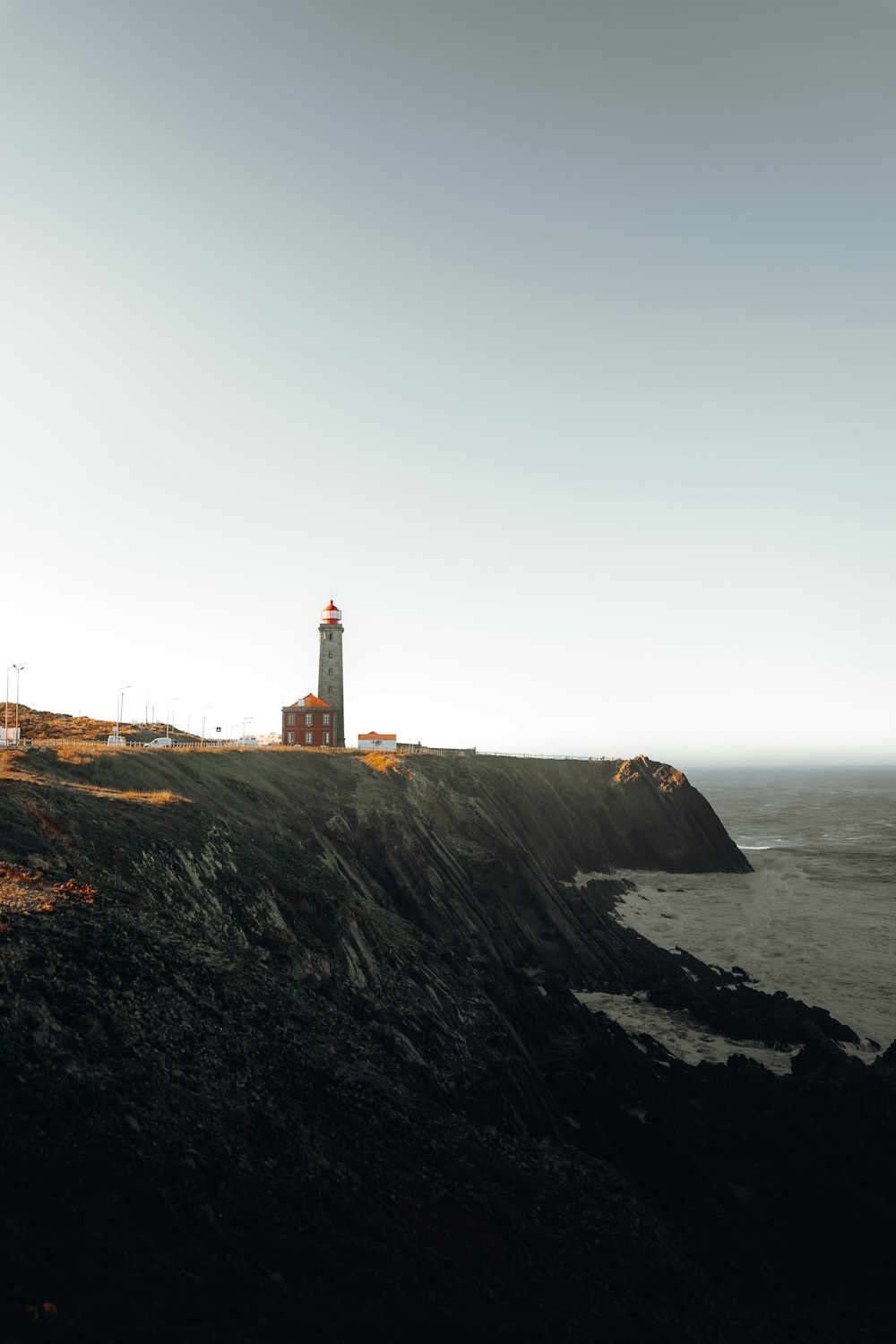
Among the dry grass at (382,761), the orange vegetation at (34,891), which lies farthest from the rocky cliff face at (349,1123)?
the dry grass at (382,761)

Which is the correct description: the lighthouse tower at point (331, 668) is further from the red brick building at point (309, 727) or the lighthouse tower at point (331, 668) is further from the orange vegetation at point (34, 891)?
the orange vegetation at point (34, 891)

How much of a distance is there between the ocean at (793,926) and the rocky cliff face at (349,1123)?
3371mm

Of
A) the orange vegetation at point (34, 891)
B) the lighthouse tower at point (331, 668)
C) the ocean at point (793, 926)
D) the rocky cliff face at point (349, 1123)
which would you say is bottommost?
the ocean at point (793, 926)

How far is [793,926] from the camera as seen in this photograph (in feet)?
173

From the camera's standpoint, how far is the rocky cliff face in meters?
10.8

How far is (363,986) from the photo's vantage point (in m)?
24.0

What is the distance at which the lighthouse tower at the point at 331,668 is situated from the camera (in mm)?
78875

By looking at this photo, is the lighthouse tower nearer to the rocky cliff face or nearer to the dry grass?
the dry grass

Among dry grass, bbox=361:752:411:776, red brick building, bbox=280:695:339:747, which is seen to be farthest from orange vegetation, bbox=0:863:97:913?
red brick building, bbox=280:695:339:747

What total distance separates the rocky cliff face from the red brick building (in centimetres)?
3878

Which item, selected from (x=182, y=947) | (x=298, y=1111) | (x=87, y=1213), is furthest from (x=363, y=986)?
(x=87, y=1213)

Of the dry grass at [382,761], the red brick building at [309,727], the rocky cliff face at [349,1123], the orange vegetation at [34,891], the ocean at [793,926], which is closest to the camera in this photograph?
the rocky cliff face at [349,1123]

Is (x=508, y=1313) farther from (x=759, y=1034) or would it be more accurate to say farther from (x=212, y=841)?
(x=759, y=1034)

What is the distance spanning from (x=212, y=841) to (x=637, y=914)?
128ft
